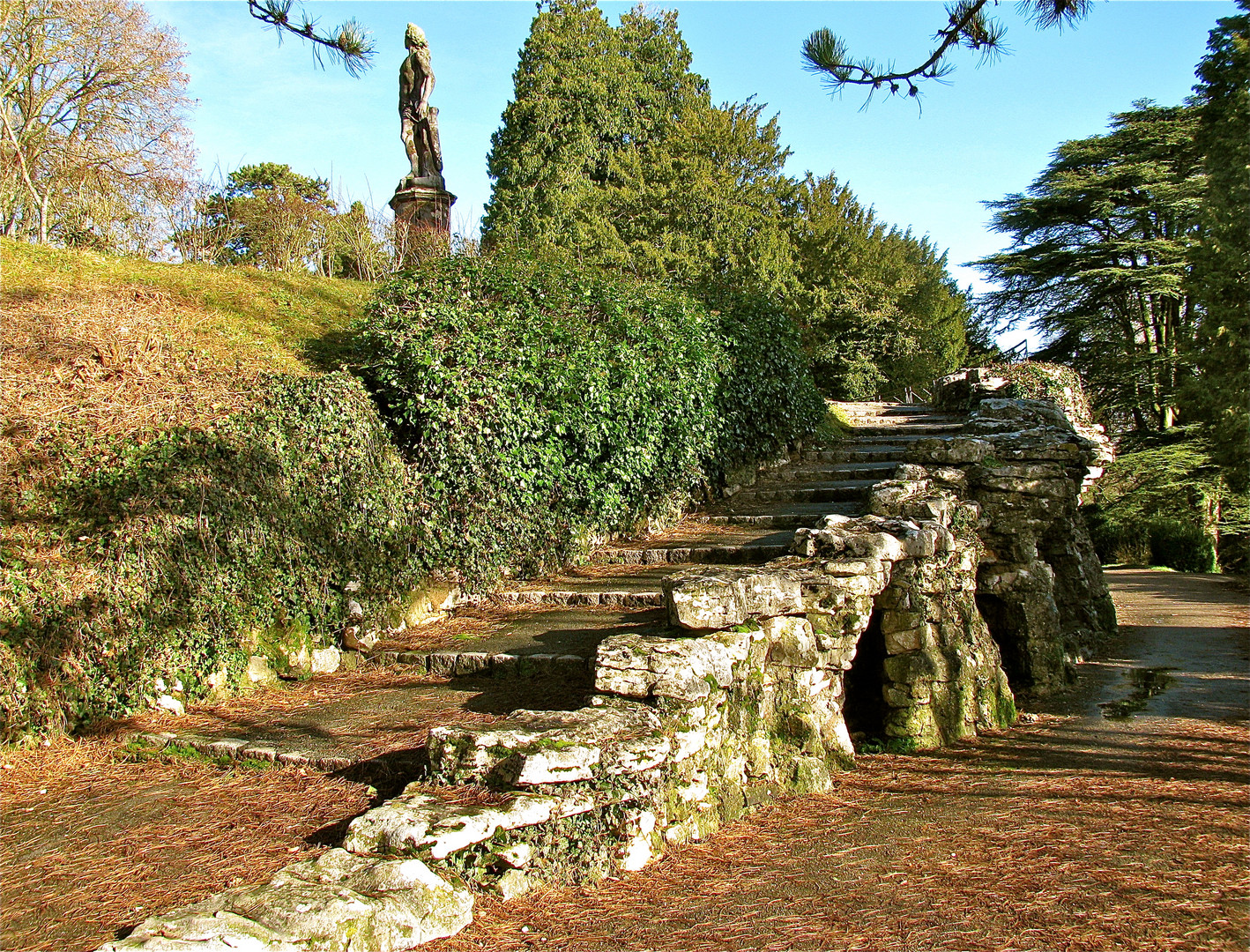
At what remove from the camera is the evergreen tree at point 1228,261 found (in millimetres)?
6090

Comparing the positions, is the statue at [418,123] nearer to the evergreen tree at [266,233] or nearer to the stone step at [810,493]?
the evergreen tree at [266,233]

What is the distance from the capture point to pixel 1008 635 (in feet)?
24.7

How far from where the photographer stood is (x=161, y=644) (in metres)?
5.07

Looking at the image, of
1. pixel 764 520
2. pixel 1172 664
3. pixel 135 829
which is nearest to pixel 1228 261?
pixel 1172 664

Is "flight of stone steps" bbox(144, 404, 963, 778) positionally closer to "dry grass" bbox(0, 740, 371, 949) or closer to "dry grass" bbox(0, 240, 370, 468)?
"dry grass" bbox(0, 740, 371, 949)

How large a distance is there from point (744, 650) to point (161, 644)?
358 centimetres

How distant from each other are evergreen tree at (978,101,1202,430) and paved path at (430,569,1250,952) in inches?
756

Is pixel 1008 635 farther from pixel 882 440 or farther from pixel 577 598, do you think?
pixel 882 440

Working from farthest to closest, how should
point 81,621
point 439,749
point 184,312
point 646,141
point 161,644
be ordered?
point 646,141 < point 184,312 < point 161,644 < point 81,621 < point 439,749

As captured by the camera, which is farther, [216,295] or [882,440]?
[882,440]

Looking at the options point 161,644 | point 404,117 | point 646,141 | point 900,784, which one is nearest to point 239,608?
point 161,644

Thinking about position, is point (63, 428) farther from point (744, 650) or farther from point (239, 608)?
point (744, 650)

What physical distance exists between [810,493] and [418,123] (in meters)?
8.58

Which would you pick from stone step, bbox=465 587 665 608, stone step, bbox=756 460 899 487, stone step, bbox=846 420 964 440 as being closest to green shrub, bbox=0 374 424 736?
stone step, bbox=465 587 665 608
